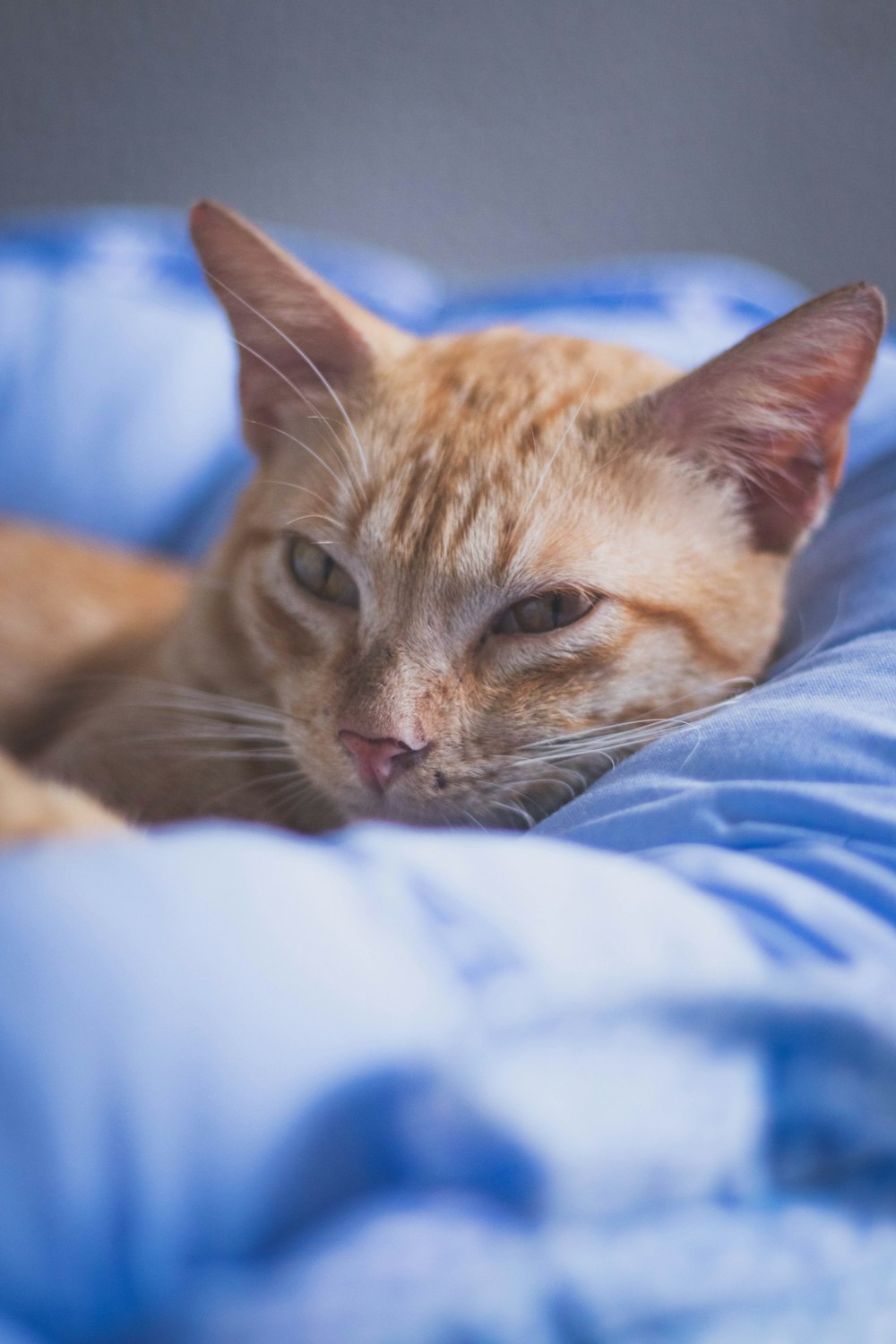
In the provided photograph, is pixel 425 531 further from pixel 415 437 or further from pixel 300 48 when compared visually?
pixel 300 48

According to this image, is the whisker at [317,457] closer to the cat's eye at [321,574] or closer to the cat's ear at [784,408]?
the cat's eye at [321,574]

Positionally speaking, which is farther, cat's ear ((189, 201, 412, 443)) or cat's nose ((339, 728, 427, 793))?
cat's ear ((189, 201, 412, 443))

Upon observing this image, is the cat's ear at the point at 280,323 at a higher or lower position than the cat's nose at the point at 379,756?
higher

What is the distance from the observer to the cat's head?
3.81 ft

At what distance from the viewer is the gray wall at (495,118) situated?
2.71 m

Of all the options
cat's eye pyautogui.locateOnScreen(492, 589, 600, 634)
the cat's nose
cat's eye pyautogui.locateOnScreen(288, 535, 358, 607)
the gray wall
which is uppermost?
the gray wall

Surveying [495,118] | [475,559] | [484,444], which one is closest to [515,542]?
[475,559]

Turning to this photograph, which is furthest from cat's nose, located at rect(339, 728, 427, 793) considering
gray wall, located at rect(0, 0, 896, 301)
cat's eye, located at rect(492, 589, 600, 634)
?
gray wall, located at rect(0, 0, 896, 301)

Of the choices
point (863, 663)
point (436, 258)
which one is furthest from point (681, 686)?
point (436, 258)

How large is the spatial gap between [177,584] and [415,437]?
3.05 ft

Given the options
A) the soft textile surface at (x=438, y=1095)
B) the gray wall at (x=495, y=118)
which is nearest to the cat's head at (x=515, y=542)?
the soft textile surface at (x=438, y=1095)

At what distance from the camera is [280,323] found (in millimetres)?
1436

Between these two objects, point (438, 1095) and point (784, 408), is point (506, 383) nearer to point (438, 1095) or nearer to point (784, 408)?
point (784, 408)

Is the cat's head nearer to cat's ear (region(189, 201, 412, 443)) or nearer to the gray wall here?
cat's ear (region(189, 201, 412, 443))
